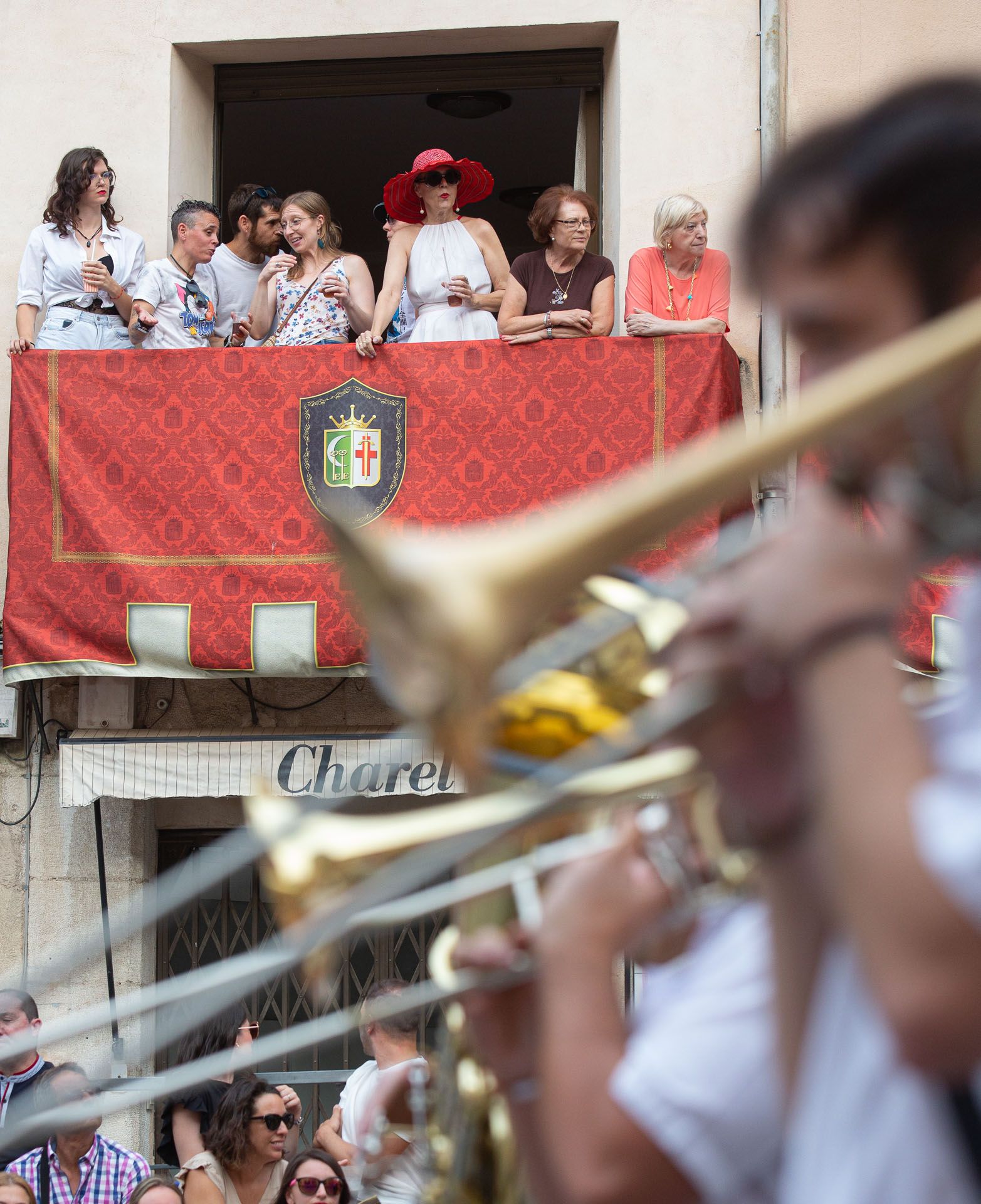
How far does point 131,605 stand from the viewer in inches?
263

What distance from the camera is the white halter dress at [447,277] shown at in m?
6.81

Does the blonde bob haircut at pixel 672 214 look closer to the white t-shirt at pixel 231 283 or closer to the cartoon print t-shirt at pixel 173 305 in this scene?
the white t-shirt at pixel 231 283

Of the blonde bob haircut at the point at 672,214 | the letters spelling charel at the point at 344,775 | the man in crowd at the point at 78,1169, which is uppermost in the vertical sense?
the blonde bob haircut at the point at 672,214

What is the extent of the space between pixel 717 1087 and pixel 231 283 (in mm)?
6562

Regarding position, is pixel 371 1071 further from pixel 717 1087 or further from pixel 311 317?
pixel 717 1087

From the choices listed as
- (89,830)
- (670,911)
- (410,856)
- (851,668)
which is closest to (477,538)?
(851,668)

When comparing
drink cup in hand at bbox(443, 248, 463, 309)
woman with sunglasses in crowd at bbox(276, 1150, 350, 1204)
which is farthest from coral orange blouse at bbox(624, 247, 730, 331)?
woman with sunglasses in crowd at bbox(276, 1150, 350, 1204)

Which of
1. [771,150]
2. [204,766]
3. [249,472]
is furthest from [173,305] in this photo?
[771,150]

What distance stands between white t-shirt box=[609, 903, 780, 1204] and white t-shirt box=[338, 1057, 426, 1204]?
2.26ft

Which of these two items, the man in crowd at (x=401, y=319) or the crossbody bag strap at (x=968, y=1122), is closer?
the crossbody bag strap at (x=968, y=1122)

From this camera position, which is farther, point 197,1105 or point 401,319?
point 401,319

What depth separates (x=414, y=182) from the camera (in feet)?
22.5

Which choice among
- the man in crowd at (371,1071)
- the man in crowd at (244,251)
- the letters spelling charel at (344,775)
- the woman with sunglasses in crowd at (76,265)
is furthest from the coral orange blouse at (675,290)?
the man in crowd at (371,1071)

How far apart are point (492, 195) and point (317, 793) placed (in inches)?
222
